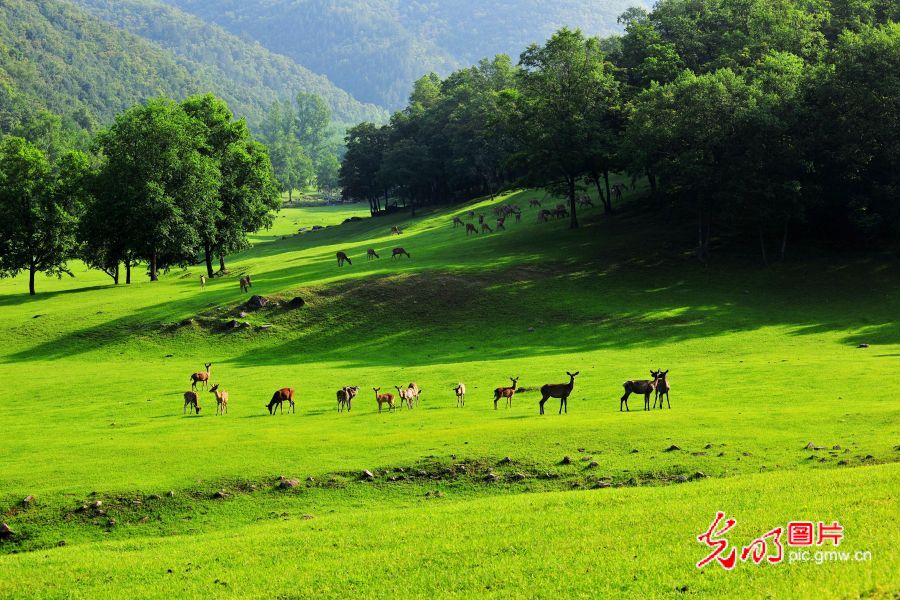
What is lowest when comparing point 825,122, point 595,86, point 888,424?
point 888,424

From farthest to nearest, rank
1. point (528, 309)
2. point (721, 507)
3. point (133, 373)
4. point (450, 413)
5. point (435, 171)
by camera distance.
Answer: point (435, 171)
point (528, 309)
point (133, 373)
point (450, 413)
point (721, 507)

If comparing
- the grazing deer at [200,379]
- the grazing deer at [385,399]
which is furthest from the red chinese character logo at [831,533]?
the grazing deer at [200,379]

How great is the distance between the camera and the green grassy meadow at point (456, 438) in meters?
14.6

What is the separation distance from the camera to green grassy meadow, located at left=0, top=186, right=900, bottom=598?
14648mm

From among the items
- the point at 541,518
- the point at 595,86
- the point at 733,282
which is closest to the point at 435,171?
the point at 595,86

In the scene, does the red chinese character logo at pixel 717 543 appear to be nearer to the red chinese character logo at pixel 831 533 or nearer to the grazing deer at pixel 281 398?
the red chinese character logo at pixel 831 533

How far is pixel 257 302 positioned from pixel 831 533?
47.2 metres

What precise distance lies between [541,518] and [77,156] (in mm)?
69192

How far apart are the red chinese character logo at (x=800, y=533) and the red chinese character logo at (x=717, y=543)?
3.50 ft

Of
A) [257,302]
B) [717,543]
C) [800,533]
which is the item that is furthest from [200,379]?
[800,533]

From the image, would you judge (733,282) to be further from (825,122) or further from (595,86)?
(595,86)

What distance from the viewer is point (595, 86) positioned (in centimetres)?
7269

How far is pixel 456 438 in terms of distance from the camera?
981 inches

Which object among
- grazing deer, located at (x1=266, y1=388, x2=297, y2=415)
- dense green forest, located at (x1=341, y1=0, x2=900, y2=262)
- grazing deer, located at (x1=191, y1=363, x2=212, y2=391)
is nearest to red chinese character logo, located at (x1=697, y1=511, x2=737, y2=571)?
grazing deer, located at (x1=266, y1=388, x2=297, y2=415)
